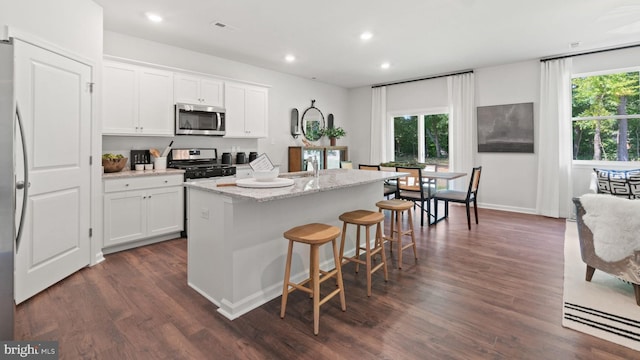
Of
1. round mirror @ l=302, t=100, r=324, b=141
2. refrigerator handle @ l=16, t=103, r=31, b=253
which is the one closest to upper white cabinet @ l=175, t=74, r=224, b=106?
refrigerator handle @ l=16, t=103, r=31, b=253

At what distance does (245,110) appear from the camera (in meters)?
5.14

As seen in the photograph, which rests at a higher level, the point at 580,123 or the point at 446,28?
the point at 446,28

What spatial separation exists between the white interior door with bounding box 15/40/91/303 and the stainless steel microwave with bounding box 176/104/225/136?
128 centimetres

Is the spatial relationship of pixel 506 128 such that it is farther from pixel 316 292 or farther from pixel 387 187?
pixel 316 292

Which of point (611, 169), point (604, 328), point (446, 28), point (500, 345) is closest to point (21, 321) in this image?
point (500, 345)

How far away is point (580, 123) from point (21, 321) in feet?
23.9

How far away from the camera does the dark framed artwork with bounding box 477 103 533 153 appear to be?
5.49 meters

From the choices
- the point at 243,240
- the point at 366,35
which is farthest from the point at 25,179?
the point at 366,35

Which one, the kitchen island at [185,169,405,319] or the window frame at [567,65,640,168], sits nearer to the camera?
the kitchen island at [185,169,405,319]

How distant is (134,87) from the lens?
3887 millimetres

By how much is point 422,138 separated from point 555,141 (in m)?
2.39

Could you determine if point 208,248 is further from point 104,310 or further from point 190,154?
point 190,154

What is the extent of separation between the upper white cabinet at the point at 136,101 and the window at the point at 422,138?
495 cm

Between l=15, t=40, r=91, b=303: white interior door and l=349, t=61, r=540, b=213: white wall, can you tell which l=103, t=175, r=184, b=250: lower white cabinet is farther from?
l=349, t=61, r=540, b=213: white wall
